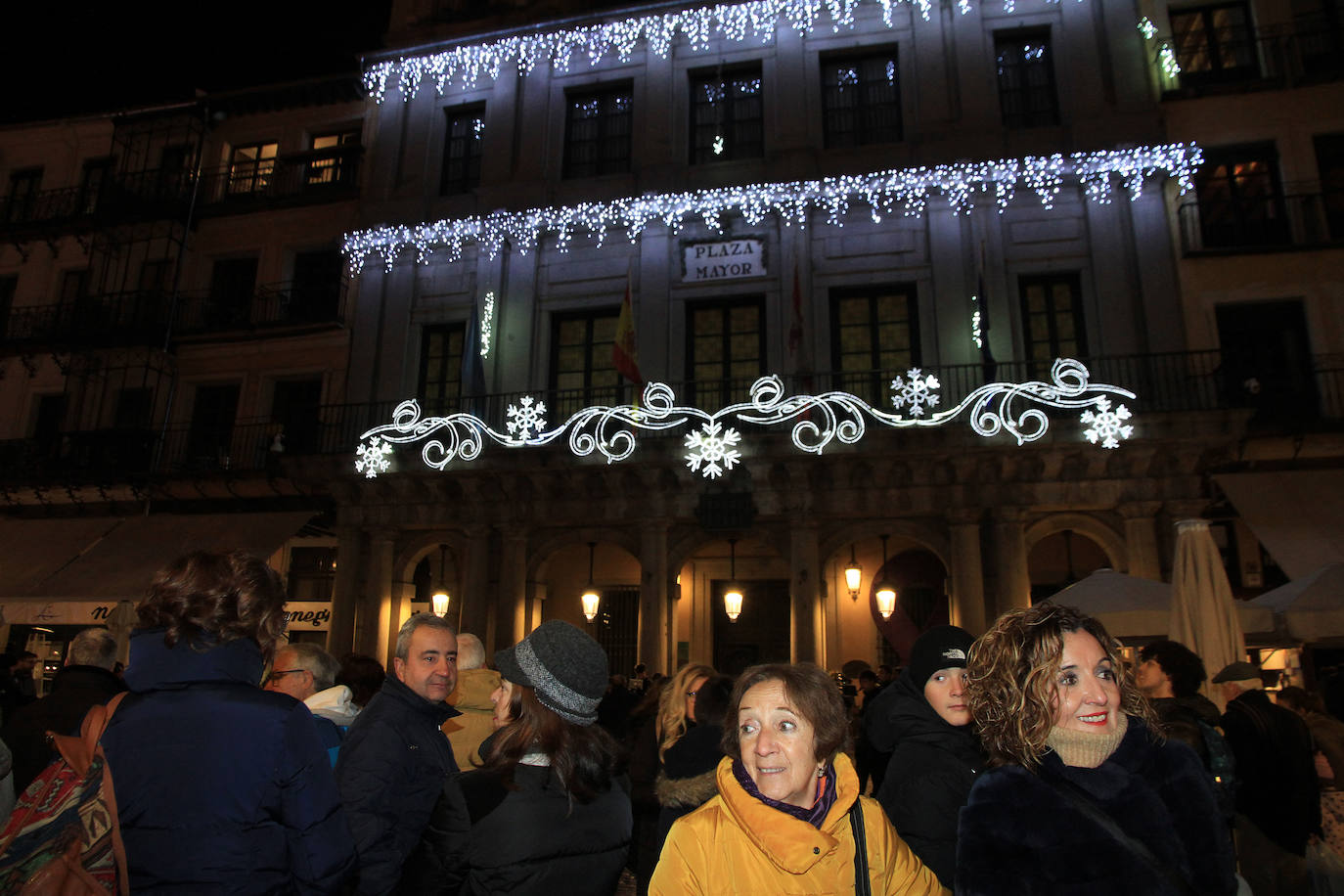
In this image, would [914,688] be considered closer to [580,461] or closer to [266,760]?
[266,760]

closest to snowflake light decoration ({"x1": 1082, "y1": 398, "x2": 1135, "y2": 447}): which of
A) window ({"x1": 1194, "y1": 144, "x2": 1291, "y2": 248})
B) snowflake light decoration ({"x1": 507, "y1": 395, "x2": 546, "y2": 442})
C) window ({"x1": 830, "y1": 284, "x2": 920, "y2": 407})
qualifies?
window ({"x1": 830, "y1": 284, "x2": 920, "y2": 407})

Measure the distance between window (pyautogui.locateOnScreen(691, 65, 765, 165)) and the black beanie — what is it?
14.4 m

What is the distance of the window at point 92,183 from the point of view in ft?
67.0

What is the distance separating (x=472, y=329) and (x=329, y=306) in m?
4.95

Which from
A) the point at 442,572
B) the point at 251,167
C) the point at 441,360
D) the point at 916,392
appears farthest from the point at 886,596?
the point at 251,167

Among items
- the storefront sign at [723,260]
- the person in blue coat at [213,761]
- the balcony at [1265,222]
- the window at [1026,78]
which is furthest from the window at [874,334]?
the person in blue coat at [213,761]

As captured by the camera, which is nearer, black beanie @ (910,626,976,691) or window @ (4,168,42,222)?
black beanie @ (910,626,976,691)

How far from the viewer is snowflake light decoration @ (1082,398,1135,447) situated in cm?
1262

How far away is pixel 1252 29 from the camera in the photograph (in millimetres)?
15273

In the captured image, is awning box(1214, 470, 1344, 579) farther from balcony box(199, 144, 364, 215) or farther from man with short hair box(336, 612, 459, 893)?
balcony box(199, 144, 364, 215)

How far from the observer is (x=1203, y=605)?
26.2 feet

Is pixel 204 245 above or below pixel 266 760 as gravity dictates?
above

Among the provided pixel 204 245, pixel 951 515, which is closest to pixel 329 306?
pixel 204 245

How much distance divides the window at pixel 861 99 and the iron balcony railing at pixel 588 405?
463cm
